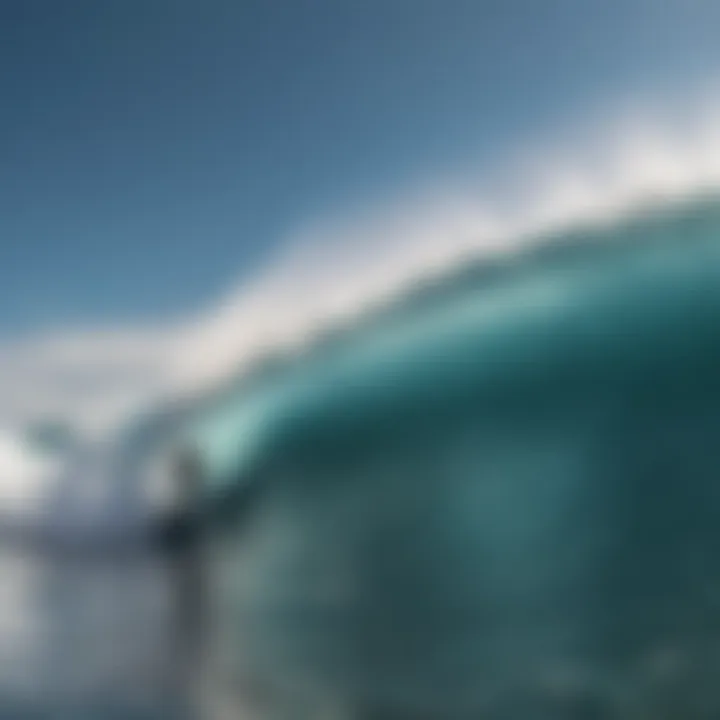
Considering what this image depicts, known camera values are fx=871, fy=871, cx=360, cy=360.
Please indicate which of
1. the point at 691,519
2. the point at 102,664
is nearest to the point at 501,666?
the point at 691,519

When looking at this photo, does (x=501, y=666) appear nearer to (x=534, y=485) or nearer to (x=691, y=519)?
(x=534, y=485)

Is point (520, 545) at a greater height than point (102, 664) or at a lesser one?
greater

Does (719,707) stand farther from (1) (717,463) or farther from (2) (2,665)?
(2) (2,665)

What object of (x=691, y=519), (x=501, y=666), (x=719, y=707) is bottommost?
Answer: (x=719, y=707)

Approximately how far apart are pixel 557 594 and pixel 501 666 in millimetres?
518

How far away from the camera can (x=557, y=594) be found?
16.0ft

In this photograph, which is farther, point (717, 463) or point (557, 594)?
point (717, 463)

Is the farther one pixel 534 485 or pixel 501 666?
pixel 534 485

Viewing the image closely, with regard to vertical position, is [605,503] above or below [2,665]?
above

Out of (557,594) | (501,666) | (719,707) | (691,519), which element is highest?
(691,519)

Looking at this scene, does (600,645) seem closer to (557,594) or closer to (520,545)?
(557,594)

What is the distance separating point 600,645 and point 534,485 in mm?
984

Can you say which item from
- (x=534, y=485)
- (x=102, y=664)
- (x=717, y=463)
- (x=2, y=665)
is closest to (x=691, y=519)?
(x=717, y=463)

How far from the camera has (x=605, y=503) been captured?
5164 millimetres
